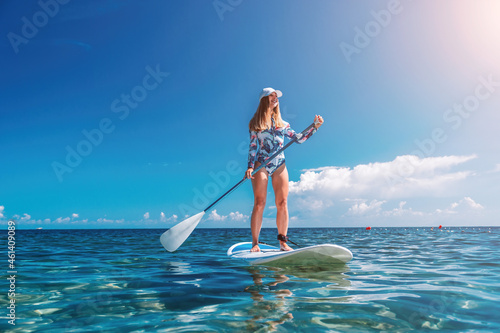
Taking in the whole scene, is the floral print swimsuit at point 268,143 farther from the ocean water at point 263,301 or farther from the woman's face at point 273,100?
the ocean water at point 263,301

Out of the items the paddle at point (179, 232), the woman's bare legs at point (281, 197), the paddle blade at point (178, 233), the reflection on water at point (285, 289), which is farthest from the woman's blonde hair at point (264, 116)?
the reflection on water at point (285, 289)

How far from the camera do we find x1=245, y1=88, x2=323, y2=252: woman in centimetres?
633

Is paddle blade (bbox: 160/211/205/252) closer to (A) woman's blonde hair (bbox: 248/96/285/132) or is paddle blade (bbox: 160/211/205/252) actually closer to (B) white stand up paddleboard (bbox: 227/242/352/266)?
(B) white stand up paddleboard (bbox: 227/242/352/266)

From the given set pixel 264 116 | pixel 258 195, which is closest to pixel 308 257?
pixel 258 195

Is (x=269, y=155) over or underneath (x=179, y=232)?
over

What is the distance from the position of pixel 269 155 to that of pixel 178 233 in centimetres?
265

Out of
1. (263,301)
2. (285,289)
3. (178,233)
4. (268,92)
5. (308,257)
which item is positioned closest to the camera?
(263,301)

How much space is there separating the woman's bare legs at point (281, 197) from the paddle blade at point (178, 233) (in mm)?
1718

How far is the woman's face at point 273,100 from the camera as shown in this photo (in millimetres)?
6328

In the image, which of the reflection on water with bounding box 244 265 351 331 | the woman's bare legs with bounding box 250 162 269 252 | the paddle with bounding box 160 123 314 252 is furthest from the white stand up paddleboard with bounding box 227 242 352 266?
the paddle with bounding box 160 123 314 252

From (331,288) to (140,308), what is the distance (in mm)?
2168

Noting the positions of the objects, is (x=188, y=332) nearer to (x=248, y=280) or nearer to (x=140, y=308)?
(x=140, y=308)

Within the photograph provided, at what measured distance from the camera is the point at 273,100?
638 centimetres

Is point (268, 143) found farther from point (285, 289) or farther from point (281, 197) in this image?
point (285, 289)
